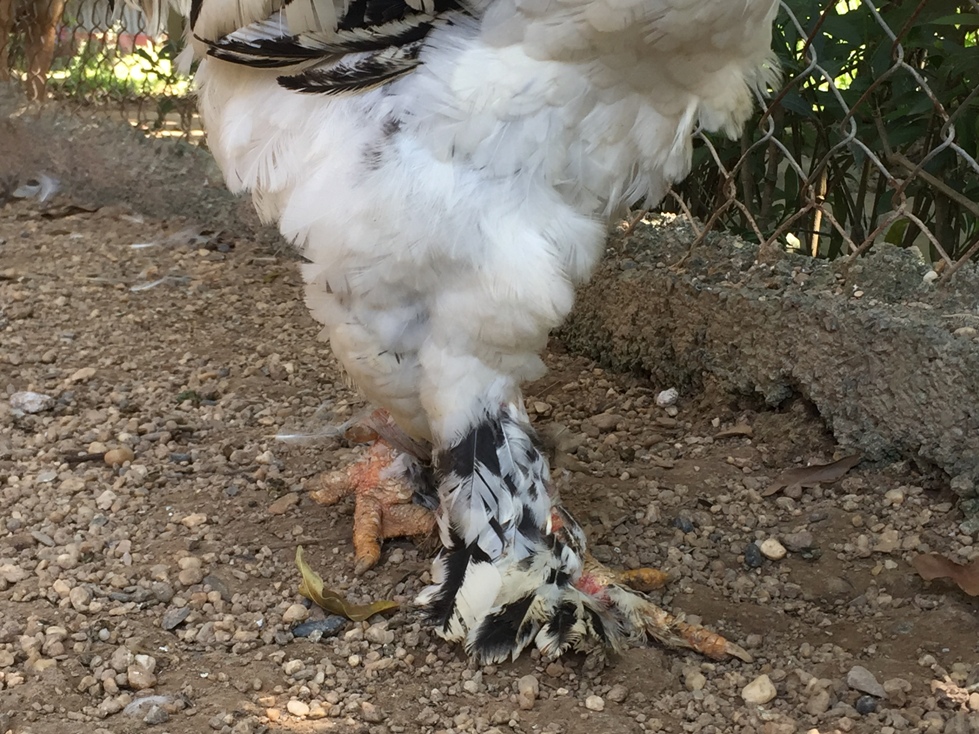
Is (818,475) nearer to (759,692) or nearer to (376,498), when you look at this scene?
(759,692)

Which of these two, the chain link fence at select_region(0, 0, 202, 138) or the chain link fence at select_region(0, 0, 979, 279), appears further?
the chain link fence at select_region(0, 0, 202, 138)

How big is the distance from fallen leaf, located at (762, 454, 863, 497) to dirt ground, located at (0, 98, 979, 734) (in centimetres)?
2

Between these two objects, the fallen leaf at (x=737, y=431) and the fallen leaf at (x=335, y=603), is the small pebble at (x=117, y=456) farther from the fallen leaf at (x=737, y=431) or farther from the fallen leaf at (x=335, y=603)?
the fallen leaf at (x=737, y=431)

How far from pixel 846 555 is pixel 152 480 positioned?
5.02 ft

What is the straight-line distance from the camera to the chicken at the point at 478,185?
1489 millimetres

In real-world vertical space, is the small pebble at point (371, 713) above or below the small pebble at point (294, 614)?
above

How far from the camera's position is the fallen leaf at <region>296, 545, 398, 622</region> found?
1765 millimetres

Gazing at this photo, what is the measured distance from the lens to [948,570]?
177 cm

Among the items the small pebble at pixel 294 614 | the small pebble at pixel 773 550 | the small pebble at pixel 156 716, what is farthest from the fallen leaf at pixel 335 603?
the small pebble at pixel 773 550

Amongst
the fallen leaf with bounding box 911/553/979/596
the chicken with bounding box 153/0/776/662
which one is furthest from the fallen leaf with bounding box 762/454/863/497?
the chicken with bounding box 153/0/776/662

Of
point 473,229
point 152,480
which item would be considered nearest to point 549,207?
point 473,229

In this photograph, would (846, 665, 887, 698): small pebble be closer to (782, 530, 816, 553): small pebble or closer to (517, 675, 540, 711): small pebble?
(782, 530, 816, 553): small pebble

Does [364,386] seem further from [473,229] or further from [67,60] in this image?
[67,60]

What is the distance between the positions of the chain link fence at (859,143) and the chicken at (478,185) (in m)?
0.56
